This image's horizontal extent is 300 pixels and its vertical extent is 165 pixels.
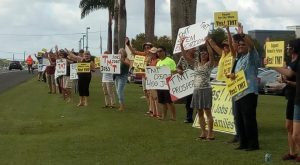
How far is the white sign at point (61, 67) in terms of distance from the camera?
21547mm

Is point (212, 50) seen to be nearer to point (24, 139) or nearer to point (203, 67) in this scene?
point (203, 67)

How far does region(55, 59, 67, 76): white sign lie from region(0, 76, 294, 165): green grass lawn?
13.5 ft

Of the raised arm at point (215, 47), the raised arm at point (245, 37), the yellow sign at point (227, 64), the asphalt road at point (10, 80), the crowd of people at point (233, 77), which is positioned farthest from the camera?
the asphalt road at point (10, 80)

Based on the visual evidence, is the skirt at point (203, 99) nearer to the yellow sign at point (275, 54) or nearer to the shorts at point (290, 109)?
the shorts at point (290, 109)

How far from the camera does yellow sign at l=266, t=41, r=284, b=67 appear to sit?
27.3 feet

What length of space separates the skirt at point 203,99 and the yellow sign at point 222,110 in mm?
630

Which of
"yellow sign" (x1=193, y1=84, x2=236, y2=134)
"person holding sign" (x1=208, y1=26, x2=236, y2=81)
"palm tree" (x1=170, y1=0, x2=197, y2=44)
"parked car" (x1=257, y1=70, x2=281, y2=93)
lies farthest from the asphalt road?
"person holding sign" (x1=208, y1=26, x2=236, y2=81)

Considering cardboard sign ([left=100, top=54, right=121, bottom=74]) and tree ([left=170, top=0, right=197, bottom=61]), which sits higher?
tree ([left=170, top=0, right=197, bottom=61])

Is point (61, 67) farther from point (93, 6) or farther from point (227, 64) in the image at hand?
point (93, 6)

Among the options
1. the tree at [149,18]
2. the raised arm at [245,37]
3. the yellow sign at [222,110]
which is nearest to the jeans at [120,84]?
the yellow sign at [222,110]

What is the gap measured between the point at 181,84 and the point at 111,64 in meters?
4.26

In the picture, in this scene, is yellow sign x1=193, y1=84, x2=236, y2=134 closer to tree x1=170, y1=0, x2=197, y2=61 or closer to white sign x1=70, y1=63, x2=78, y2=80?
tree x1=170, y1=0, x2=197, y2=61

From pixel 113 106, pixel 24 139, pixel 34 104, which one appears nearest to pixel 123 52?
pixel 113 106

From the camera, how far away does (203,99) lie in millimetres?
11109
